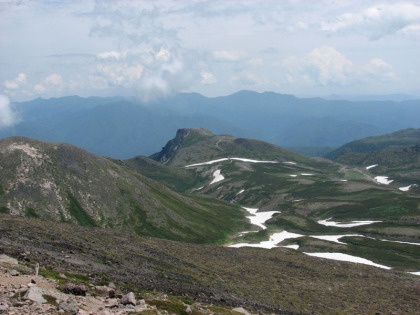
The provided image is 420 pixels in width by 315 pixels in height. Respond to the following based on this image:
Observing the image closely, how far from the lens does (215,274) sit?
6072 centimetres

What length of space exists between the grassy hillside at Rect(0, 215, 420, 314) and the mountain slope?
32510mm

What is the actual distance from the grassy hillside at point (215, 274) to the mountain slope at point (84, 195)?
32.5 m

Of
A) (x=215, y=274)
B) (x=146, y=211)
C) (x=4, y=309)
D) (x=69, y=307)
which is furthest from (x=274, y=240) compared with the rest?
(x=4, y=309)

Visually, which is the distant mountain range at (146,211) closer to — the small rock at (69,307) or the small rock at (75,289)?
the small rock at (75,289)

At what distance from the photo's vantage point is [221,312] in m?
34.8

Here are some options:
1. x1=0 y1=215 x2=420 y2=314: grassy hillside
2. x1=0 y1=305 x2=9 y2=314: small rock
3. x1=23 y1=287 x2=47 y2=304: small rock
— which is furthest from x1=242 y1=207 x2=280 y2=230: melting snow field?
x1=0 y1=305 x2=9 y2=314: small rock

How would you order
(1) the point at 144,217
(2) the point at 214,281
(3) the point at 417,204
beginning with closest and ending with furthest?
(2) the point at 214,281 < (1) the point at 144,217 < (3) the point at 417,204

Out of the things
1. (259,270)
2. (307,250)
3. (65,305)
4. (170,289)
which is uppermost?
(65,305)

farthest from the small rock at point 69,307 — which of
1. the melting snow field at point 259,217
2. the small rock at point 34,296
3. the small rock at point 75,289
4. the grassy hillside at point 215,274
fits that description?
the melting snow field at point 259,217

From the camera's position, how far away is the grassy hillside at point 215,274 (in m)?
41.9

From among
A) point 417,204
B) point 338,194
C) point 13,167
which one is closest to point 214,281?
point 13,167

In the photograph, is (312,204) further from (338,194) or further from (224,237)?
(224,237)

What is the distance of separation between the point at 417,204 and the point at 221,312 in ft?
482

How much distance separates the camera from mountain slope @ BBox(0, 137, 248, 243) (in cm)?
10200
